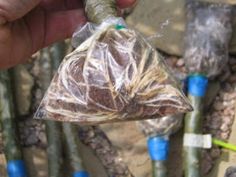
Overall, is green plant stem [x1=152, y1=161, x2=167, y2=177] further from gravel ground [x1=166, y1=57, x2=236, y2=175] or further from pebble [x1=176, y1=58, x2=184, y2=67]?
pebble [x1=176, y1=58, x2=184, y2=67]

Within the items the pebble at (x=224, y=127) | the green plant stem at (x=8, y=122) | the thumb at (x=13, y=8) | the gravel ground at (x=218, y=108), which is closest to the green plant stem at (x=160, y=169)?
the gravel ground at (x=218, y=108)

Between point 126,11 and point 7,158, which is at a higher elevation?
point 126,11

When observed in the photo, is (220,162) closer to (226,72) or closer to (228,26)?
(226,72)

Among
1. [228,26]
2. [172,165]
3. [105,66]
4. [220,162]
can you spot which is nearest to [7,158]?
[172,165]

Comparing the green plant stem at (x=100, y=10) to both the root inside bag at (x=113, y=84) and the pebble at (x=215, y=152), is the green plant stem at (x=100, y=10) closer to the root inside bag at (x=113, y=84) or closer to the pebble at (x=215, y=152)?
the root inside bag at (x=113, y=84)

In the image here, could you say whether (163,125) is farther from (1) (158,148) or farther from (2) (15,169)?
(2) (15,169)

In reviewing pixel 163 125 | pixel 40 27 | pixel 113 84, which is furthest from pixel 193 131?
pixel 113 84
